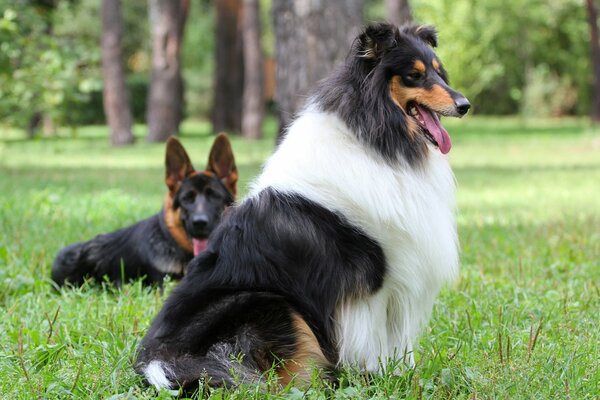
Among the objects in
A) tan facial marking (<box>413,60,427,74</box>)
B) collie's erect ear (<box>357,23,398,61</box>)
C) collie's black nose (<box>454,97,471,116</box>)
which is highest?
collie's erect ear (<box>357,23,398,61</box>)

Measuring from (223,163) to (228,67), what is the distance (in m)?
20.3

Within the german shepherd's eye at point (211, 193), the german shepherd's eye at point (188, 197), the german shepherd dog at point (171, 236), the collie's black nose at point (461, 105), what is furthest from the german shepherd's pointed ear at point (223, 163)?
the collie's black nose at point (461, 105)

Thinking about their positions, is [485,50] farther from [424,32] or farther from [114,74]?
[424,32]

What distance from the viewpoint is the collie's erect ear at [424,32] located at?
409 cm

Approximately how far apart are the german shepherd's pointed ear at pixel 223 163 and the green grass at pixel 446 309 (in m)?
1.14

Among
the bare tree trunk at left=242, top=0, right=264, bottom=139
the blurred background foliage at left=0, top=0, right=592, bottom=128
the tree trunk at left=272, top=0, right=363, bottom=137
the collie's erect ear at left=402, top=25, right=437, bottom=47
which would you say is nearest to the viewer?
the collie's erect ear at left=402, top=25, right=437, bottom=47

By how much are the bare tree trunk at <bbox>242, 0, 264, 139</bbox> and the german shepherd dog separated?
689 inches

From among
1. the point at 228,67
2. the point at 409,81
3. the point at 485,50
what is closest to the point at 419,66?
the point at 409,81

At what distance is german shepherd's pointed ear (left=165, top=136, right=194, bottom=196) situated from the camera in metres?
6.07

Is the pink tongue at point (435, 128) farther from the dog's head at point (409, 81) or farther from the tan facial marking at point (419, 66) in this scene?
the tan facial marking at point (419, 66)

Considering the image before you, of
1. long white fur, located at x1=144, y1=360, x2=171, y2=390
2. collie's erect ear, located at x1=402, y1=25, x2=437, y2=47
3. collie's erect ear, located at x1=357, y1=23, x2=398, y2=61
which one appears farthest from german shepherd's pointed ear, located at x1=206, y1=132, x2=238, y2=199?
long white fur, located at x1=144, y1=360, x2=171, y2=390

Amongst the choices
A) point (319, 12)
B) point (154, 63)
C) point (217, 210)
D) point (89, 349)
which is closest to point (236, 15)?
point (154, 63)

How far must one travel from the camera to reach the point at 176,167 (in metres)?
6.17

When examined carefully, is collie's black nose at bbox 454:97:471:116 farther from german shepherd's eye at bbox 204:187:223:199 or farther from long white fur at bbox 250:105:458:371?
german shepherd's eye at bbox 204:187:223:199
